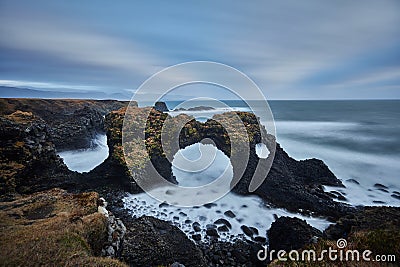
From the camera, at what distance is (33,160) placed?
1518 cm

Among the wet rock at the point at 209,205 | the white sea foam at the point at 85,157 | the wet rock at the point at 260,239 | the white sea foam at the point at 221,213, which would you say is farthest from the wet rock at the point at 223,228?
the white sea foam at the point at 85,157

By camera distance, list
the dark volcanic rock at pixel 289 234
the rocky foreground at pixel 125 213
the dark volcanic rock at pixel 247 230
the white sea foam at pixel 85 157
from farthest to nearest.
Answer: the white sea foam at pixel 85 157 < the dark volcanic rock at pixel 247 230 < the dark volcanic rock at pixel 289 234 < the rocky foreground at pixel 125 213

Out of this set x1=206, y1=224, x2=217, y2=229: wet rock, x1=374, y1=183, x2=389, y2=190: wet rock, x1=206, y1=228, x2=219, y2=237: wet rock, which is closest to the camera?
x1=206, y1=228, x2=219, y2=237: wet rock

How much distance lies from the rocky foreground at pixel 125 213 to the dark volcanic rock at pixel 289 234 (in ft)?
0.16

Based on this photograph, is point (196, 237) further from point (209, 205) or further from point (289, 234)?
point (289, 234)

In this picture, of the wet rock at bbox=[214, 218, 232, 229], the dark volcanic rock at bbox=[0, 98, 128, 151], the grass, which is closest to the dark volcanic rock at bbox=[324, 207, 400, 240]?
the wet rock at bbox=[214, 218, 232, 229]

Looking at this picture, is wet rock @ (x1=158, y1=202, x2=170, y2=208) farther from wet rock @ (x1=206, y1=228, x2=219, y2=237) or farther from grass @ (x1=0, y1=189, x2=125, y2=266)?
grass @ (x1=0, y1=189, x2=125, y2=266)

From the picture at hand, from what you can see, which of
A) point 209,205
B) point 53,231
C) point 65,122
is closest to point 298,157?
point 209,205

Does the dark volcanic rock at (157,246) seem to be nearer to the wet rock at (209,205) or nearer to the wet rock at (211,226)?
the wet rock at (211,226)

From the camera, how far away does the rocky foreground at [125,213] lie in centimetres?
745

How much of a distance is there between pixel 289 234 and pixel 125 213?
9.89 metres

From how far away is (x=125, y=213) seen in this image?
14438mm

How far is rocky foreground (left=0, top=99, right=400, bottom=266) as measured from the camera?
7.45 metres

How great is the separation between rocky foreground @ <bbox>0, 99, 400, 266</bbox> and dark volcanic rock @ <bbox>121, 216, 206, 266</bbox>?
5cm
